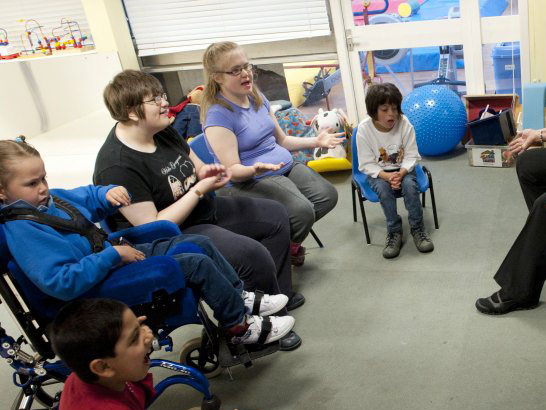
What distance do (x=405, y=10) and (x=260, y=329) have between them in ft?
8.95

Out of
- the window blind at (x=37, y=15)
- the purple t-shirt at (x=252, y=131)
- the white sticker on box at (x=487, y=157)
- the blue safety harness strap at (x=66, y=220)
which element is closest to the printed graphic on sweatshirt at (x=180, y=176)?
the purple t-shirt at (x=252, y=131)

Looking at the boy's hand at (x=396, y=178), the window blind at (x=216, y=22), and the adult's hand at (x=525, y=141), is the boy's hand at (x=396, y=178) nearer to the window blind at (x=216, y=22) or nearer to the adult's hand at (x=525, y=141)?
the adult's hand at (x=525, y=141)

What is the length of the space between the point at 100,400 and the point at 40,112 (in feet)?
10.3

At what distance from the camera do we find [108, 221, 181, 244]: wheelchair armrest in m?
2.04

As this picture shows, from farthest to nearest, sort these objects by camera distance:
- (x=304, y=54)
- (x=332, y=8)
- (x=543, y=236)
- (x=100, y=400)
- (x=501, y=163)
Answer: (x=304, y=54), (x=332, y=8), (x=501, y=163), (x=543, y=236), (x=100, y=400)

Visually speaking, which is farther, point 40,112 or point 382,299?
point 40,112

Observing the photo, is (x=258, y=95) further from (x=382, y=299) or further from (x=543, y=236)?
(x=543, y=236)

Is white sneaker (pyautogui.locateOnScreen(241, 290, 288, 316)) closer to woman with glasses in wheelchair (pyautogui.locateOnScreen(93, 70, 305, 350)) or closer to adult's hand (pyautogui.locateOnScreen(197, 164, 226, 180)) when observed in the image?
woman with glasses in wheelchair (pyautogui.locateOnScreen(93, 70, 305, 350))

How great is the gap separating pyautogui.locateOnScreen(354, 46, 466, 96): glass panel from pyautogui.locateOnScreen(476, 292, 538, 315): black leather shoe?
7.37 feet

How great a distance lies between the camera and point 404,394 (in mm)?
1956

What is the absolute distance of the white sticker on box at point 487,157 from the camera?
354 cm

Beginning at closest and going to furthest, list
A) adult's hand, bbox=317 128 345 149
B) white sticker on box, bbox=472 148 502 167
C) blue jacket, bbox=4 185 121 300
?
blue jacket, bbox=4 185 121 300 → adult's hand, bbox=317 128 345 149 → white sticker on box, bbox=472 148 502 167

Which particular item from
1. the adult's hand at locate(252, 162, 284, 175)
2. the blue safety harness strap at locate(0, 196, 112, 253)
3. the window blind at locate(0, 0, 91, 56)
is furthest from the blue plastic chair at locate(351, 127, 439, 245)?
the window blind at locate(0, 0, 91, 56)

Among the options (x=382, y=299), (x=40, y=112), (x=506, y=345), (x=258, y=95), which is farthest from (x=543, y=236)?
(x=40, y=112)
